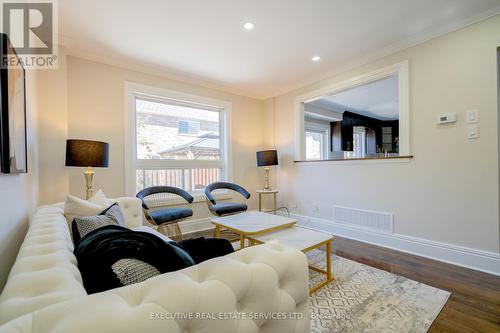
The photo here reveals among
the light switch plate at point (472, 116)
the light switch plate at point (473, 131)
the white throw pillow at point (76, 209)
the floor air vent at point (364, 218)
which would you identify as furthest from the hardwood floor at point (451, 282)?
the white throw pillow at point (76, 209)

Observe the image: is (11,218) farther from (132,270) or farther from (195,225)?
(195,225)

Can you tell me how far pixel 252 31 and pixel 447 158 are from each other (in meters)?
2.56

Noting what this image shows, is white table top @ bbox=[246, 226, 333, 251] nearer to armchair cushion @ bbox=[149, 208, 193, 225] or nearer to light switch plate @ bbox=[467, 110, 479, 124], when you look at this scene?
armchair cushion @ bbox=[149, 208, 193, 225]

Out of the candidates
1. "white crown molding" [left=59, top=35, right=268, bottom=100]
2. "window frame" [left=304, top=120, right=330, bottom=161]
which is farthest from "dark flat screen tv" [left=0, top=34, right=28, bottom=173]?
"window frame" [left=304, top=120, right=330, bottom=161]

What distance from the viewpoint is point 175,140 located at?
12.2 feet

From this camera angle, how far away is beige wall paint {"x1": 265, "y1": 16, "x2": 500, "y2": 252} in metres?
2.22

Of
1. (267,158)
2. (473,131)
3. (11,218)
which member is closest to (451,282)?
(473,131)

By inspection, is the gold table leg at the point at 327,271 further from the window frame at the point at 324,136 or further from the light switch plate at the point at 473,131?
the window frame at the point at 324,136

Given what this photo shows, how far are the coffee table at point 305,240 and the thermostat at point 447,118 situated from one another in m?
1.82

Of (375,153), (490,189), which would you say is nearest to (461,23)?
(490,189)

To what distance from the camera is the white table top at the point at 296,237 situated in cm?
194

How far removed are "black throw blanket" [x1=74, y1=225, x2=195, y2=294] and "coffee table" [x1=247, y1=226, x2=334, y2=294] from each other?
4.31ft

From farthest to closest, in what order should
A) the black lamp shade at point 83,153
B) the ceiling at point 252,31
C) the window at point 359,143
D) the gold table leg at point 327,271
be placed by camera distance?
the window at point 359,143
the black lamp shade at point 83,153
the ceiling at point 252,31
the gold table leg at point 327,271

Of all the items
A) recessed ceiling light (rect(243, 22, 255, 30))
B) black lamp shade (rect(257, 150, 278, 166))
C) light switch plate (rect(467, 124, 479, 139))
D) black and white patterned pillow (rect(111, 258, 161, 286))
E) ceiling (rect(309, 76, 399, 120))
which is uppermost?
recessed ceiling light (rect(243, 22, 255, 30))
